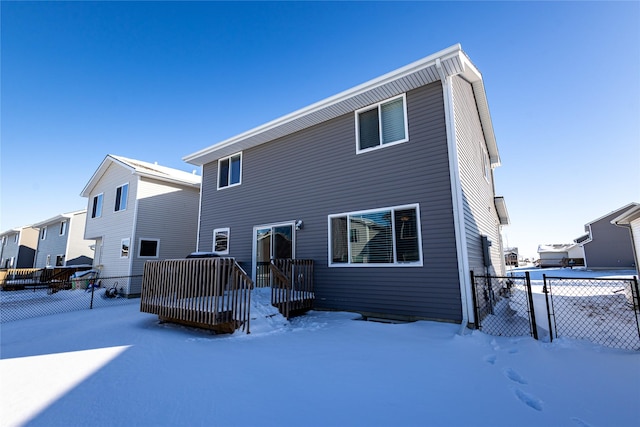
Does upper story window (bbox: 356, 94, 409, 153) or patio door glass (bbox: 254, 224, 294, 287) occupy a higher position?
upper story window (bbox: 356, 94, 409, 153)

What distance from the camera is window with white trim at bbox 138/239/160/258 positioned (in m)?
13.2

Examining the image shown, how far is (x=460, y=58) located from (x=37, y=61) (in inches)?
528

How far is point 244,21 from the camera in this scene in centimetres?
980

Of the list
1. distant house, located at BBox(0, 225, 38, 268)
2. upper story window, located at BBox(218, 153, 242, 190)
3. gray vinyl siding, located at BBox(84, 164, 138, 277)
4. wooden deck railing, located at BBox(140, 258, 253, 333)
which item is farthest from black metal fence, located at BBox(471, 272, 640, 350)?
distant house, located at BBox(0, 225, 38, 268)

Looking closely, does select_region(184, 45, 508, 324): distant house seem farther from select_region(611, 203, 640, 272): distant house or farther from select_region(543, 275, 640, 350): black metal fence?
select_region(611, 203, 640, 272): distant house

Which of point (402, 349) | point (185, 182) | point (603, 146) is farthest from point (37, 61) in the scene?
point (603, 146)

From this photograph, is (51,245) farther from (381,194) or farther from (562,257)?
(562,257)

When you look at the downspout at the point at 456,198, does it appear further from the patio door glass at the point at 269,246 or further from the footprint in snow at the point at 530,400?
the patio door glass at the point at 269,246

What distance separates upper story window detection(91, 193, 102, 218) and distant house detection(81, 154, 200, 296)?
6cm

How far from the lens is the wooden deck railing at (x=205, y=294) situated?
5.07m

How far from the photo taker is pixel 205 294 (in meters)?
5.22

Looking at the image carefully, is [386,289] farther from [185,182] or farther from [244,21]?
[185,182]

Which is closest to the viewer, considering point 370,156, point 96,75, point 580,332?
point 580,332

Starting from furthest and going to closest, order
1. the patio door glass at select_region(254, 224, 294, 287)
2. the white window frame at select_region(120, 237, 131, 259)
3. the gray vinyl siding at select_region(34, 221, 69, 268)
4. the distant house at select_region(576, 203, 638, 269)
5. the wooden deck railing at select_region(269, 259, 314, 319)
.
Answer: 1. the distant house at select_region(576, 203, 638, 269)
2. the gray vinyl siding at select_region(34, 221, 69, 268)
3. the white window frame at select_region(120, 237, 131, 259)
4. the patio door glass at select_region(254, 224, 294, 287)
5. the wooden deck railing at select_region(269, 259, 314, 319)
